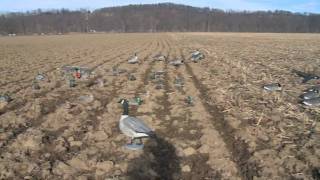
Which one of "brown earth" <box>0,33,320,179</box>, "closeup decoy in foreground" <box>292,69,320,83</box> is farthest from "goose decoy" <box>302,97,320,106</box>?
"closeup decoy in foreground" <box>292,69,320,83</box>

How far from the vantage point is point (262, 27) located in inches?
6294

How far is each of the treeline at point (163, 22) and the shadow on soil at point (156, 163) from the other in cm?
13781

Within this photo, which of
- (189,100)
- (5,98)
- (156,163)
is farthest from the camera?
(5,98)

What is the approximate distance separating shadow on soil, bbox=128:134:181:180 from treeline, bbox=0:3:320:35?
138 meters

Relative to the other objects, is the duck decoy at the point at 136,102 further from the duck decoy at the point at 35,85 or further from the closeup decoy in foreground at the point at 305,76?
the closeup decoy in foreground at the point at 305,76

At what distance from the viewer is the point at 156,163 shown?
755 cm

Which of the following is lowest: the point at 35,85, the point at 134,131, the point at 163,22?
the point at 163,22

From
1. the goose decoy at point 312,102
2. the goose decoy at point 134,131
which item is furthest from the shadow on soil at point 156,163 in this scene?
the goose decoy at point 312,102

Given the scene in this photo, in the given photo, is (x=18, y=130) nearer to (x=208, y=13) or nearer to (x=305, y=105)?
(x=305, y=105)

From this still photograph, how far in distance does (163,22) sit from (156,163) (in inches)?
6610

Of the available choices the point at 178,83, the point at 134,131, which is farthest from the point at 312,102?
the point at 134,131

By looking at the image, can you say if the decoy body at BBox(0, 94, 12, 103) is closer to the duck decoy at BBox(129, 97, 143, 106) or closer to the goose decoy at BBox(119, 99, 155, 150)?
the duck decoy at BBox(129, 97, 143, 106)

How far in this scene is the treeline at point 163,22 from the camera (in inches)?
6014

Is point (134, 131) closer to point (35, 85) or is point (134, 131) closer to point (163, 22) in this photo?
point (35, 85)
